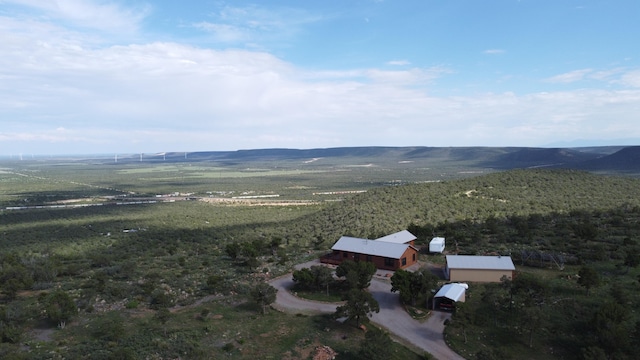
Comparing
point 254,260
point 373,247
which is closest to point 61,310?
point 254,260

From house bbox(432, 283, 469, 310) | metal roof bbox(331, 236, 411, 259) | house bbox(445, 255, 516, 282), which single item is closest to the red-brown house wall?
metal roof bbox(331, 236, 411, 259)

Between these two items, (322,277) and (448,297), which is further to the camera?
(322,277)

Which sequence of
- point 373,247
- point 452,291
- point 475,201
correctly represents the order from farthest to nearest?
point 475,201, point 373,247, point 452,291

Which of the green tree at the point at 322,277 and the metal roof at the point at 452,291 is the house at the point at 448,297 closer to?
the metal roof at the point at 452,291

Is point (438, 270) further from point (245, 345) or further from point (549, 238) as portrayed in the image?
point (245, 345)

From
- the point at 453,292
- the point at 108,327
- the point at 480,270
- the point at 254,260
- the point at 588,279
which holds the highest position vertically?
the point at 588,279

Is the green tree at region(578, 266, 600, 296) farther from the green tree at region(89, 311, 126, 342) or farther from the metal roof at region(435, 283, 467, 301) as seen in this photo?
the green tree at region(89, 311, 126, 342)

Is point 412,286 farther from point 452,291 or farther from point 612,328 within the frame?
point 612,328

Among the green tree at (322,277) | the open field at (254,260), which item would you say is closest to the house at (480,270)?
the open field at (254,260)
